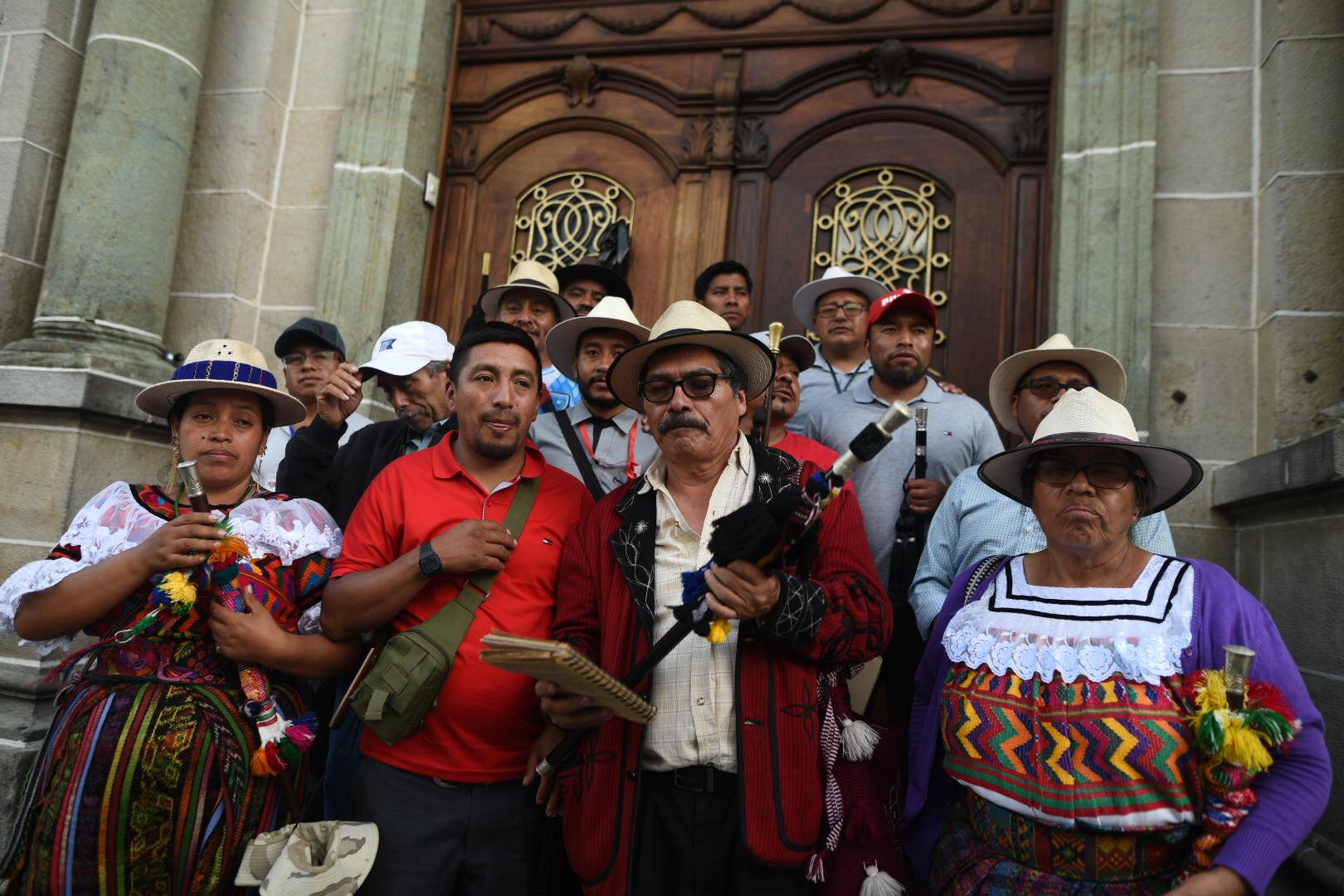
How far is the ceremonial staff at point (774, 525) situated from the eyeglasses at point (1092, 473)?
0.55m

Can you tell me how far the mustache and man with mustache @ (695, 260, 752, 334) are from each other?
1.92 metres

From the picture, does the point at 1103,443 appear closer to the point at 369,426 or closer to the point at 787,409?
the point at 787,409

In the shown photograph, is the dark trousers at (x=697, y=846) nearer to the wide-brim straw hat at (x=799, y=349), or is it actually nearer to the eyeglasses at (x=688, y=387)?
the eyeglasses at (x=688, y=387)

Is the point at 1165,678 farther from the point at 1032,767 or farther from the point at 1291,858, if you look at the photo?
the point at 1291,858

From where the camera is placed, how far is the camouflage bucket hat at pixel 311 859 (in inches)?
91.7

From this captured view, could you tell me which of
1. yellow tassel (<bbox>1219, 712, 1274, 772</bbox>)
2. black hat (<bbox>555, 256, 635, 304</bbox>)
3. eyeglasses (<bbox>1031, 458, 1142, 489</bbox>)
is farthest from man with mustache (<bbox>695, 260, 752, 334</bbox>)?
yellow tassel (<bbox>1219, 712, 1274, 772</bbox>)

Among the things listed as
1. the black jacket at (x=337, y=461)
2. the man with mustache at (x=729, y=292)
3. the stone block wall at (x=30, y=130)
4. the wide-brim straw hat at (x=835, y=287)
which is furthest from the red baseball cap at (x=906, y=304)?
the stone block wall at (x=30, y=130)

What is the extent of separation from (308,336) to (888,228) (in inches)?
119

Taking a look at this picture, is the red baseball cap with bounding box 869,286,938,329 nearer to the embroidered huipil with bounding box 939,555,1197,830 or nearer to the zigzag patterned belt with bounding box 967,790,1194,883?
the embroidered huipil with bounding box 939,555,1197,830

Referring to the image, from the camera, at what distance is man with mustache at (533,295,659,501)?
3.46 metres

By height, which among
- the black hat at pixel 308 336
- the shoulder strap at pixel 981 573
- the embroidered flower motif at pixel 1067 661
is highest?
the black hat at pixel 308 336

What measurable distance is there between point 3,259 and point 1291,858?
6.73 meters

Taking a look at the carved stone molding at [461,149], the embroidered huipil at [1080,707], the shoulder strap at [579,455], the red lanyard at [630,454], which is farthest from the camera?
the carved stone molding at [461,149]

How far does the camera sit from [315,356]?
3930 mm
